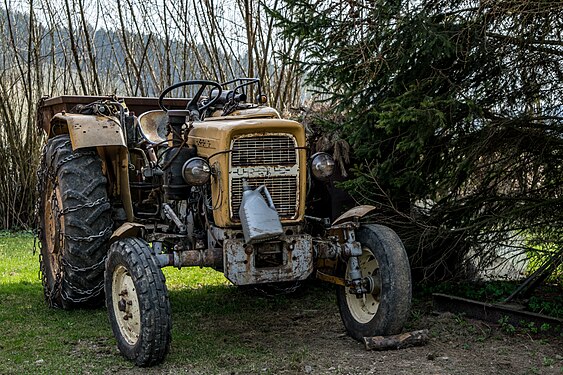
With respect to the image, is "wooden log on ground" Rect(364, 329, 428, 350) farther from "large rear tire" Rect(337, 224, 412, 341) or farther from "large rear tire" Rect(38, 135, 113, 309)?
"large rear tire" Rect(38, 135, 113, 309)

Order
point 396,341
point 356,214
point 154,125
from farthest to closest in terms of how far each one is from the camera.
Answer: point 154,125 → point 356,214 → point 396,341

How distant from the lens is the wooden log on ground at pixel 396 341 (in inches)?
178

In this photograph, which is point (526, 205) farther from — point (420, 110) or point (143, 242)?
point (143, 242)

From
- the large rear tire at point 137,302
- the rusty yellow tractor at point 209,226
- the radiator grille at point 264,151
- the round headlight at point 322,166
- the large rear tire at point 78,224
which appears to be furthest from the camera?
the large rear tire at point 78,224

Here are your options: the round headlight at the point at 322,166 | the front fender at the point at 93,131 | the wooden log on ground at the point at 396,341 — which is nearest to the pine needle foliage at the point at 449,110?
the round headlight at the point at 322,166

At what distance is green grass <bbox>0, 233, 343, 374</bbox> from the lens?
445 centimetres

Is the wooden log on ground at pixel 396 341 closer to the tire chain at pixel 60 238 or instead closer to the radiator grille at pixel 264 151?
the radiator grille at pixel 264 151

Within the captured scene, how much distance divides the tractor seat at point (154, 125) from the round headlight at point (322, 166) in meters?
1.62

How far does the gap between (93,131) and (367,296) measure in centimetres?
232

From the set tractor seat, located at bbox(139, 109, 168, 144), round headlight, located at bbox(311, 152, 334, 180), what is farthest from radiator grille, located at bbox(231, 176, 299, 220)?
tractor seat, located at bbox(139, 109, 168, 144)

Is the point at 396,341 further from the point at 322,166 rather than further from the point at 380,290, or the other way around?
the point at 322,166

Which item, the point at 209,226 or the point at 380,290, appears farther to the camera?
the point at 209,226

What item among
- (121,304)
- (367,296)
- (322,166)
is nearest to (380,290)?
(367,296)

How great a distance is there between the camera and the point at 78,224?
209 inches
